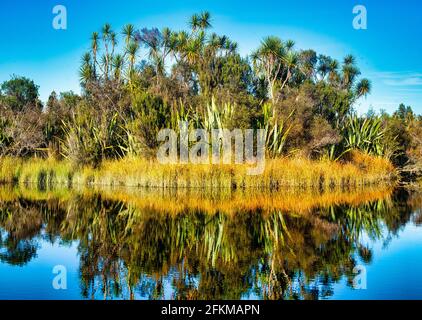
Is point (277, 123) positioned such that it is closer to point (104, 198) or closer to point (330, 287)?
point (104, 198)

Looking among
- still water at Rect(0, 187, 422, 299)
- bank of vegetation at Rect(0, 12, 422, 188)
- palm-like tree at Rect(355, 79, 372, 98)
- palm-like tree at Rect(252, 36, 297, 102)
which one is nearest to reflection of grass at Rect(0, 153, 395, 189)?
bank of vegetation at Rect(0, 12, 422, 188)

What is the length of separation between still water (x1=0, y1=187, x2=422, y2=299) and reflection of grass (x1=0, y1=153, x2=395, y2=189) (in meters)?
4.84

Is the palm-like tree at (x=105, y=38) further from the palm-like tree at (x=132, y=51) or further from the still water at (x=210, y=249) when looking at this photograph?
the still water at (x=210, y=249)

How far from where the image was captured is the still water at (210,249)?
22.6 feet

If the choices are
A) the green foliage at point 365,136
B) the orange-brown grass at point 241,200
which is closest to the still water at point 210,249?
the orange-brown grass at point 241,200

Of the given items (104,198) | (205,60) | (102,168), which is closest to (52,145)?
(102,168)

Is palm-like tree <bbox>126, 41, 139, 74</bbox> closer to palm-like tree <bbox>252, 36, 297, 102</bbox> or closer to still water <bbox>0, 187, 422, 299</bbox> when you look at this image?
palm-like tree <bbox>252, 36, 297, 102</bbox>

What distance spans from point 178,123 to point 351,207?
9925mm

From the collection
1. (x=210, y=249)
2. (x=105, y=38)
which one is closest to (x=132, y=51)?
(x=105, y=38)

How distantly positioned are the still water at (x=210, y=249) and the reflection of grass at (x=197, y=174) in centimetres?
484

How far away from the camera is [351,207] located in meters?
15.3

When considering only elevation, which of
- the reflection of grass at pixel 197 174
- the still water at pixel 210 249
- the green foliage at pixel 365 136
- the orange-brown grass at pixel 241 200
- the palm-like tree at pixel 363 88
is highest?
the palm-like tree at pixel 363 88

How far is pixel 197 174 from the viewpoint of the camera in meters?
21.4

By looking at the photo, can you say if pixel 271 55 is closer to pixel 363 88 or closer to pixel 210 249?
pixel 363 88
